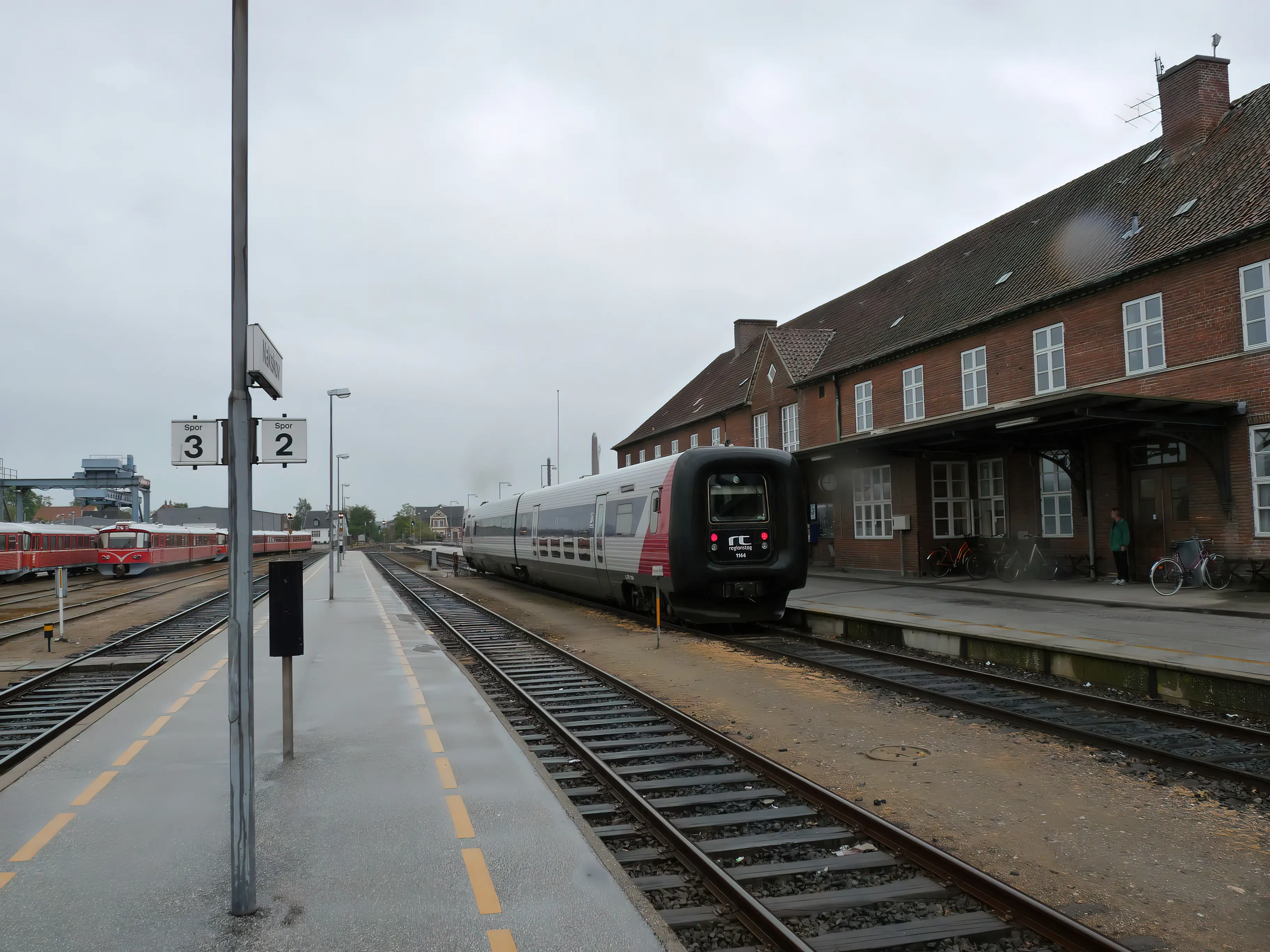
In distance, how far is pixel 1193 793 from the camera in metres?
6.48

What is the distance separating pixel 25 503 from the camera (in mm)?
107938

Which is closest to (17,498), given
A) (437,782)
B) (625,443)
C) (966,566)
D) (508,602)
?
(625,443)

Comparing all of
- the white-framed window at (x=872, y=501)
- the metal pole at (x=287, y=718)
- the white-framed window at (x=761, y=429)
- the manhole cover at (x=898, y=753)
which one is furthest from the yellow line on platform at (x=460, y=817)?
the white-framed window at (x=761, y=429)

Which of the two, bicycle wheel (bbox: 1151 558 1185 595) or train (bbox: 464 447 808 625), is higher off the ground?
train (bbox: 464 447 808 625)

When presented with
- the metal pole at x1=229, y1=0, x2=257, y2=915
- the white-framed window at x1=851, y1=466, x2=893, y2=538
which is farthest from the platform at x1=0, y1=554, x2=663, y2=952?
the white-framed window at x1=851, y1=466, x2=893, y2=538

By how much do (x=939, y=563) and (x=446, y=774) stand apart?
65.9ft

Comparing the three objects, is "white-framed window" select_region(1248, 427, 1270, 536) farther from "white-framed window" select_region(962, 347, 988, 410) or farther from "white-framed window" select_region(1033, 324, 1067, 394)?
"white-framed window" select_region(962, 347, 988, 410)

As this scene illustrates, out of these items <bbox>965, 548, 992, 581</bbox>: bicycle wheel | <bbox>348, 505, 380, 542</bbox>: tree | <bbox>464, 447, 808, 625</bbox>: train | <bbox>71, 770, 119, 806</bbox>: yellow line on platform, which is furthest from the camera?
<bbox>348, 505, 380, 542</bbox>: tree

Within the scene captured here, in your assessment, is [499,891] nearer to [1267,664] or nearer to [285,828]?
[285,828]

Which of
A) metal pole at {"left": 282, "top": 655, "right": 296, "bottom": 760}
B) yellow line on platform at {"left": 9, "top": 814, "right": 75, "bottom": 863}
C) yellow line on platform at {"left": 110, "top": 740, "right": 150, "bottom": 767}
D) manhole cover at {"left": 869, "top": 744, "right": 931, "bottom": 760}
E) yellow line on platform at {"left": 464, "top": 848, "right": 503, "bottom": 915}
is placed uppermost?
metal pole at {"left": 282, "top": 655, "right": 296, "bottom": 760}

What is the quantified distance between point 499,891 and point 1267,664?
363 inches

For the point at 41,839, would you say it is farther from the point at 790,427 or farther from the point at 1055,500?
the point at 790,427

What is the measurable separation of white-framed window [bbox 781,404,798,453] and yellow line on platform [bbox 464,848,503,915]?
2914cm

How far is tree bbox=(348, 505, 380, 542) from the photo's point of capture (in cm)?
14488
